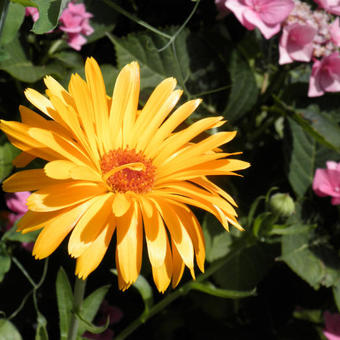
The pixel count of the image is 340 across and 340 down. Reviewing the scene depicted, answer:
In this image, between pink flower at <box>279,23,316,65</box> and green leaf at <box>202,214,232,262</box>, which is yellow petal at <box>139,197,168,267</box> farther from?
pink flower at <box>279,23,316,65</box>

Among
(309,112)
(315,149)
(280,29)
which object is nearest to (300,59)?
(280,29)

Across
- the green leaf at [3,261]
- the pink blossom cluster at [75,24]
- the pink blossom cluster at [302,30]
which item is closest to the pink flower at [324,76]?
the pink blossom cluster at [302,30]

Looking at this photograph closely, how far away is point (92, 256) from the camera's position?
2.45ft

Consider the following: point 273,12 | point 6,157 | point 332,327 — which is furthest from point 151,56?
point 332,327

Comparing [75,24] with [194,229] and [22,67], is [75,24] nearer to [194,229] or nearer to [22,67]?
[22,67]

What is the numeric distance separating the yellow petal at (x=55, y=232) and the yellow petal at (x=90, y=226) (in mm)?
12

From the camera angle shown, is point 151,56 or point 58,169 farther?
point 151,56

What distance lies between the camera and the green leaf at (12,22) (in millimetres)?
1066

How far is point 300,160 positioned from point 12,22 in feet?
2.54

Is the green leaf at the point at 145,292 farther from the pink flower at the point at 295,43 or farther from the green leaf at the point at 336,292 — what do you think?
the pink flower at the point at 295,43

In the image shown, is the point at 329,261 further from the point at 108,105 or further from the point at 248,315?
the point at 108,105

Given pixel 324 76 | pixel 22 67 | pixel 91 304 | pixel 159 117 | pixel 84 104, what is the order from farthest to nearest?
pixel 324 76
pixel 22 67
pixel 91 304
pixel 159 117
pixel 84 104

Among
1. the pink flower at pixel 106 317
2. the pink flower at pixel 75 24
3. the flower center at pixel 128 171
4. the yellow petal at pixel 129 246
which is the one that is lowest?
the pink flower at pixel 106 317

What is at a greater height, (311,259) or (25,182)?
(25,182)
